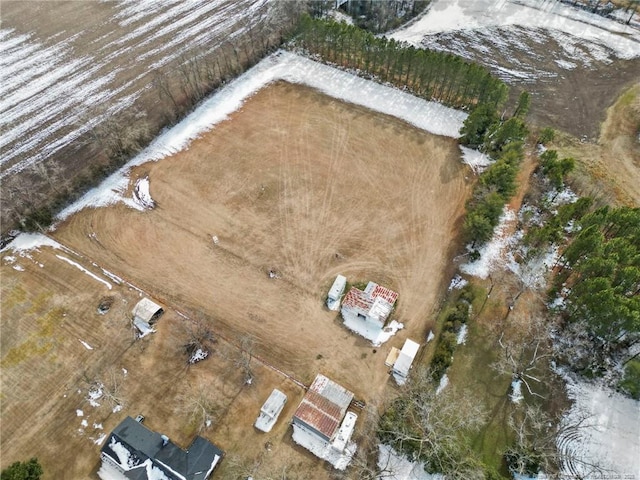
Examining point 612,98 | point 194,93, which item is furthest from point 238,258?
point 612,98

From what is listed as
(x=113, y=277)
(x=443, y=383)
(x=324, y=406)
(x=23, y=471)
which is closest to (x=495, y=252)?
(x=443, y=383)

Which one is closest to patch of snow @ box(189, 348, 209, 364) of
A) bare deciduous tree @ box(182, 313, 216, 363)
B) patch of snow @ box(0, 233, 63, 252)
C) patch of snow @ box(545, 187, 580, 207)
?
bare deciduous tree @ box(182, 313, 216, 363)

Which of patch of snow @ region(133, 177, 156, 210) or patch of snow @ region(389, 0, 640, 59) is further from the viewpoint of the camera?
patch of snow @ region(389, 0, 640, 59)

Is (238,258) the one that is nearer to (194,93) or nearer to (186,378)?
(186,378)

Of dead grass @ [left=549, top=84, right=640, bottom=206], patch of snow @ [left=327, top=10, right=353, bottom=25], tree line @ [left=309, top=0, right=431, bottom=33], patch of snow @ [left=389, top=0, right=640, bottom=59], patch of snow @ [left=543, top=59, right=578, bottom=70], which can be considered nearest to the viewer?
dead grass @ [left=549, top=84, right=640, bottom=206]

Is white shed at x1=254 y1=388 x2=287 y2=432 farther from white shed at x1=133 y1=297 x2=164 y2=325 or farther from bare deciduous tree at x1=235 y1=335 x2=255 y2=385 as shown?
white shed at x1=133 y1=297 x2=164 y2=325

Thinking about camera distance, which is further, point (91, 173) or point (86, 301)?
point (91, 173)
